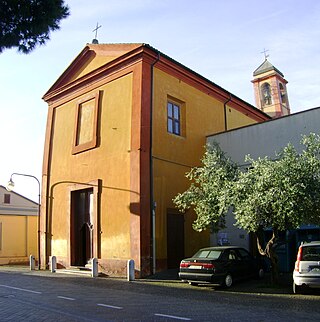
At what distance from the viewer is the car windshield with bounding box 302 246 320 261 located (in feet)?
38.4

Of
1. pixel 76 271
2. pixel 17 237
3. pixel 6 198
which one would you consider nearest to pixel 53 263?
pixel 76 271

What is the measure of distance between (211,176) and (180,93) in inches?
271

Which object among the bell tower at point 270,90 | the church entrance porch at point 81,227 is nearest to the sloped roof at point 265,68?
the bell tower at point 270,90

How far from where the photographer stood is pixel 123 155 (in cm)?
1861

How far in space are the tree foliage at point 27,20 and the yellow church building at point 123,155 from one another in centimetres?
964

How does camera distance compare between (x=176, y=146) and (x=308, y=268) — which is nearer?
(x=308, y=268)

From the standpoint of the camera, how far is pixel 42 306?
10.2 meters

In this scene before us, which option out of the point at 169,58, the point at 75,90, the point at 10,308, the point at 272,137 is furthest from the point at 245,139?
the point at 10,308

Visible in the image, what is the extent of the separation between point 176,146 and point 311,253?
30.9 feet

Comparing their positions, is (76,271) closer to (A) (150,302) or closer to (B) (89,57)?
(A) (150,302)

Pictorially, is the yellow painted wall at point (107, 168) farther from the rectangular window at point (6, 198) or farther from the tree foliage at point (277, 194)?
the rectangular window at point (6, 198)

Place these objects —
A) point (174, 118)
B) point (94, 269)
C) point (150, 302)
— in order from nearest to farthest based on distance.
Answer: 1. point (150, 302)
2. point (94, 269)
3. point (174, 118)

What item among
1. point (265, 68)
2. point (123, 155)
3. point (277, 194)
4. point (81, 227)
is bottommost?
point (81, 227)

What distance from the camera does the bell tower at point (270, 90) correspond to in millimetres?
44656
